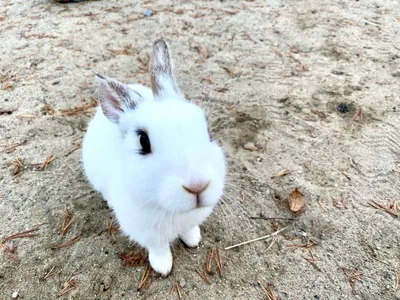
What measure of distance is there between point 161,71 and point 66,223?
1.46 metres

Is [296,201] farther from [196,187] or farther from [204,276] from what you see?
[196,187]

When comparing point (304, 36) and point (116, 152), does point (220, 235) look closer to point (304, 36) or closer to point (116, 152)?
point (116, 152)

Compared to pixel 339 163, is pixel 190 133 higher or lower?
higher

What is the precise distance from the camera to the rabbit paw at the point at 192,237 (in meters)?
2.62

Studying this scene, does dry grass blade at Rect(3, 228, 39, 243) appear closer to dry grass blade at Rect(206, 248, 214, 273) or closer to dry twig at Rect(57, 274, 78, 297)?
dry twig at Rect(57, 274, 78, 297)

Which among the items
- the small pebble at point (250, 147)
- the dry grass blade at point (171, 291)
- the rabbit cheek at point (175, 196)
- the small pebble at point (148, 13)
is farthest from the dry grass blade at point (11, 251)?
the small pebble at point (148, 13)

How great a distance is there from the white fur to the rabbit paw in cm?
24

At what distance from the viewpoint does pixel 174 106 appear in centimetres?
189

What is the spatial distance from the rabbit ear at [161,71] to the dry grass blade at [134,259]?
122 cm

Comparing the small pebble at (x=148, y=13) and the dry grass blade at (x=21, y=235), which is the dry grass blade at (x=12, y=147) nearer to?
the dry grass blade at (x=21, y=235)

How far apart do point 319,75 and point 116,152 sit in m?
2.87

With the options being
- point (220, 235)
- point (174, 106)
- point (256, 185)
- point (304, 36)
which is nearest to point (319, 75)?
point (304, 36)

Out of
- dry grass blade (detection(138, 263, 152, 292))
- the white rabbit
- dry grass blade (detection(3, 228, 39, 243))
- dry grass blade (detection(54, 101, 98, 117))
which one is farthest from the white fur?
dry grass blade (detection(54, 101, 98, 117))

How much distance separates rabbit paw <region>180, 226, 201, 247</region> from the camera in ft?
8.60
